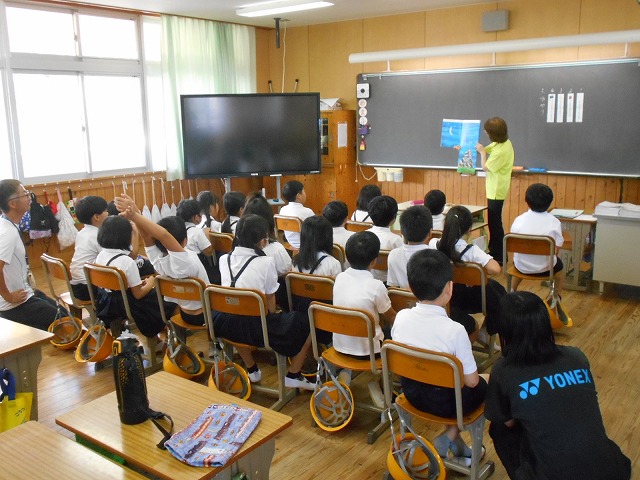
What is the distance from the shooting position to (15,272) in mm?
3811

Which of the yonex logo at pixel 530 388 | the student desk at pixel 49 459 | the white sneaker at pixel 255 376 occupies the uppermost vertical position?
the yonex logo at pixel 530 388

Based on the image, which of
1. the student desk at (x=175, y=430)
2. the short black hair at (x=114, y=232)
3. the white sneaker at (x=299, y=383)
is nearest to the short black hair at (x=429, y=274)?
the student desk at (x=175, y=430)

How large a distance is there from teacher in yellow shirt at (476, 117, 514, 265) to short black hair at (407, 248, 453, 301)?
356cm

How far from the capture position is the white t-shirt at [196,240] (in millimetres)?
4520

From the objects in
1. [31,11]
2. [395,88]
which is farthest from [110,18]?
[395,88]

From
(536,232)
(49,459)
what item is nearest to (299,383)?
(49,459)

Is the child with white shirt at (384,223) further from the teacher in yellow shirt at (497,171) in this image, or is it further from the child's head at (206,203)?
the teacher in yellow shirt at (497,171)

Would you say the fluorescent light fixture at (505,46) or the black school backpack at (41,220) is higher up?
the fluorescent light fixture at (505,46)

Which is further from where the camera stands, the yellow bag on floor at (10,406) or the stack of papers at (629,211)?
the stack of papers at (629,211)

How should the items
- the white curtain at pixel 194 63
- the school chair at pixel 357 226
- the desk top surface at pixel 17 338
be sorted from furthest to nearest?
the white curtain at pixel 194 63, the school chair at pixel 357 226, the desk top surface at pixel 17 338

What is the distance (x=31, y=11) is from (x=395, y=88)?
4.14 metres

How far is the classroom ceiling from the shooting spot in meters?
6.48

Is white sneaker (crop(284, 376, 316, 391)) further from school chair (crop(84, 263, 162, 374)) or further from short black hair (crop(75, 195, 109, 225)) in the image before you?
short black hair (crop(75, 195, 109, 225))

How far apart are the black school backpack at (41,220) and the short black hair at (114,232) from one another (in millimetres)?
2727
